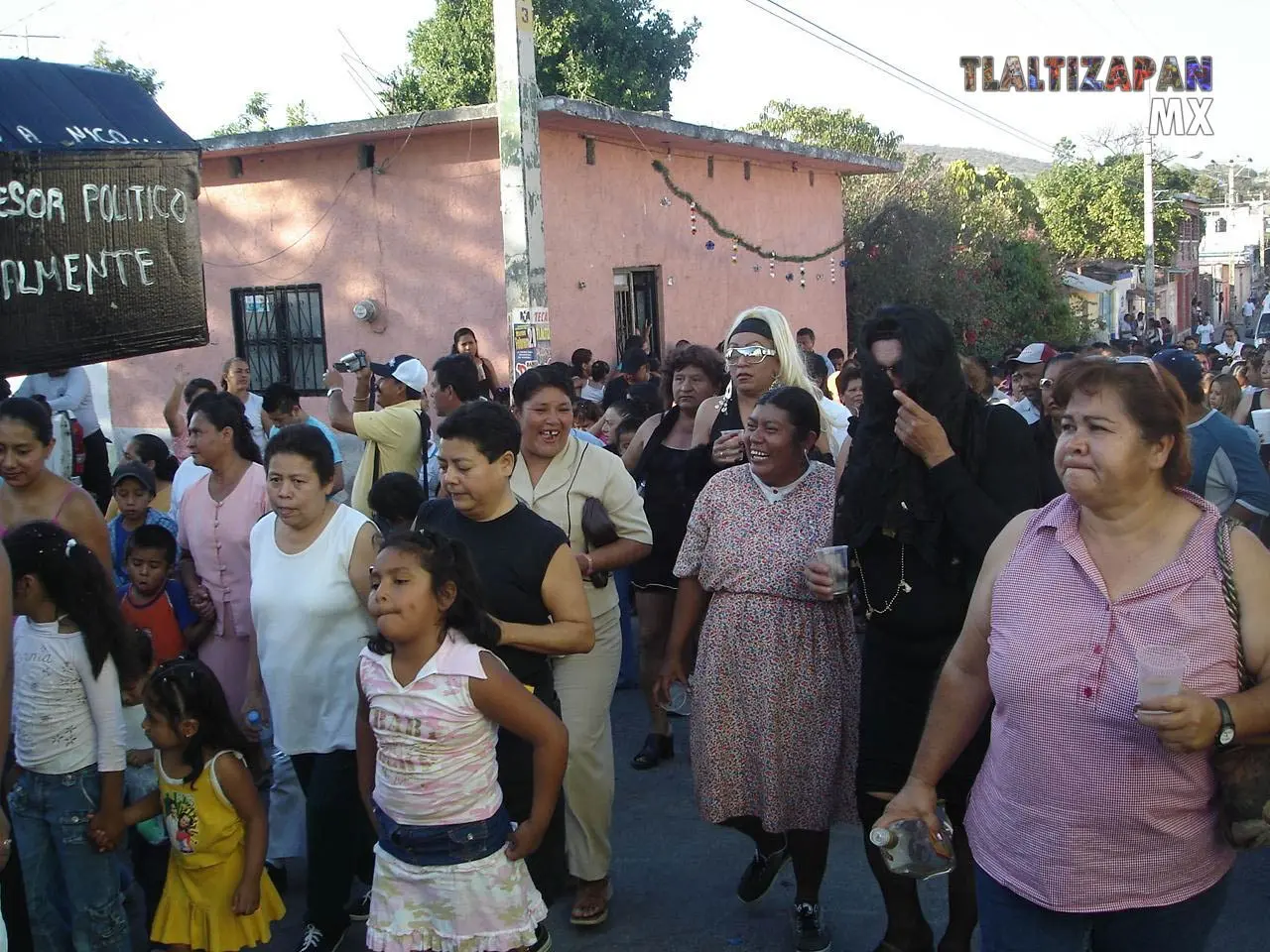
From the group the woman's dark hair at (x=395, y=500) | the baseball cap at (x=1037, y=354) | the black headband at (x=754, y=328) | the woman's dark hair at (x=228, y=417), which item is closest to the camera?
the woman's dark hair at (x=228, y=417)

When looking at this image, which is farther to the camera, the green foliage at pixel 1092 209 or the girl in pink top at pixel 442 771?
the green foliage at pixel 1092 209

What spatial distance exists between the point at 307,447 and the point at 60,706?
1.14 m

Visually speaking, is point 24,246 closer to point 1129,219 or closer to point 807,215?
point 807,215

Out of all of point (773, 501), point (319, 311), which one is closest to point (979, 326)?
point (319, 311)

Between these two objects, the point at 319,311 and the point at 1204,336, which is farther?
the point at 1204,336

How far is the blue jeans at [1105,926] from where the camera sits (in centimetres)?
271

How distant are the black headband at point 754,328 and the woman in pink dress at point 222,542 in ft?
7.03

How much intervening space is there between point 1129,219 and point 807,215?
27408 mm

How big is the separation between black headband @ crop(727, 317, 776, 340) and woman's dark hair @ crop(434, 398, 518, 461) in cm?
186

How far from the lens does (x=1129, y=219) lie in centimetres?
4462

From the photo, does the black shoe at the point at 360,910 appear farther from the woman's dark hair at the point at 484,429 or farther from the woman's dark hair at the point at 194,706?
the woman's dark hair at the point at 484,429

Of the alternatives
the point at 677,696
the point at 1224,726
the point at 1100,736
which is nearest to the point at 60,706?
the point at 677,696

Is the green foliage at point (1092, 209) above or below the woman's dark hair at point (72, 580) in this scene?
above

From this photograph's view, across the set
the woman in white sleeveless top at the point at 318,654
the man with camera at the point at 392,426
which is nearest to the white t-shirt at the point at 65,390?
the man with camera at the point at 392,426
